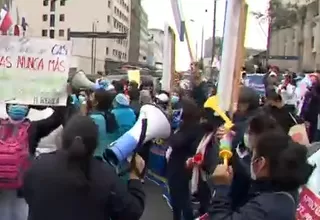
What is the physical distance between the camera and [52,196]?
3.75 metres

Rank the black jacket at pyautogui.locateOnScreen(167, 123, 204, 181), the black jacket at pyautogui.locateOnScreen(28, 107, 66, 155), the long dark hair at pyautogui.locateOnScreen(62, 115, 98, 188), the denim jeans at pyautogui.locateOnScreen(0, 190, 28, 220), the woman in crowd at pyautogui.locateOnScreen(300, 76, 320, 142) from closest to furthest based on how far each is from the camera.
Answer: the long dark hair at pyautogui.locateOnScreen(62, 115, 98, 188) → the denim jeans at pyautogui.locateOnScreen(0, 190, 28, 220) → the black jacket at pyautogui.locateOnScreen(28, 107, 66, 155) → the black jacket at pyautogui.locateOnScreen(167, 123, 204, 181) → the woman in crowd at pyautogui.locateOnScreen(300, 76, 320, 142)

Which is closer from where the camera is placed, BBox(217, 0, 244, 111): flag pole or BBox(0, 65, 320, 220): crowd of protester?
BBox(0, 65, 320, 220): crowd of protester

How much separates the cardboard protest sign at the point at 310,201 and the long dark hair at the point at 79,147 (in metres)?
1.16

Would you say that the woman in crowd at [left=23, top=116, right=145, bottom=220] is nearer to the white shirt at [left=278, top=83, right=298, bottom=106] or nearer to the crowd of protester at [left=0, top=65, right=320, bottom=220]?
the crowd of protester at [left=0, top=65, right=320, bottom=220]

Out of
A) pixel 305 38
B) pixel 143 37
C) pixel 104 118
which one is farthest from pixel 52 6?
pixel 104 118

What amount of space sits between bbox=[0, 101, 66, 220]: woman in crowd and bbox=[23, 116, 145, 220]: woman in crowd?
1487 millimetres

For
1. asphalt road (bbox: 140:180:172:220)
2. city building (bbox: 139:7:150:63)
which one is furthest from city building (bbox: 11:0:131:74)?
asphalt road (bbox: 140:180:172:220)

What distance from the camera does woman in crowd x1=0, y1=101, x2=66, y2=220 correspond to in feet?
17.5

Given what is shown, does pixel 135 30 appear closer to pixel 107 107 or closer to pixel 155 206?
pixel 155 206

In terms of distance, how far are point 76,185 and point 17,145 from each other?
183cm

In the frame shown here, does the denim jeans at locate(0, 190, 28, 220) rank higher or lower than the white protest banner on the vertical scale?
lower

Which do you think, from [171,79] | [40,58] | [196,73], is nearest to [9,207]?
[40,58]

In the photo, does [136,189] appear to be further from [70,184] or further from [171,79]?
[171,79]

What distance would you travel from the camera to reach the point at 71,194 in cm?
374
